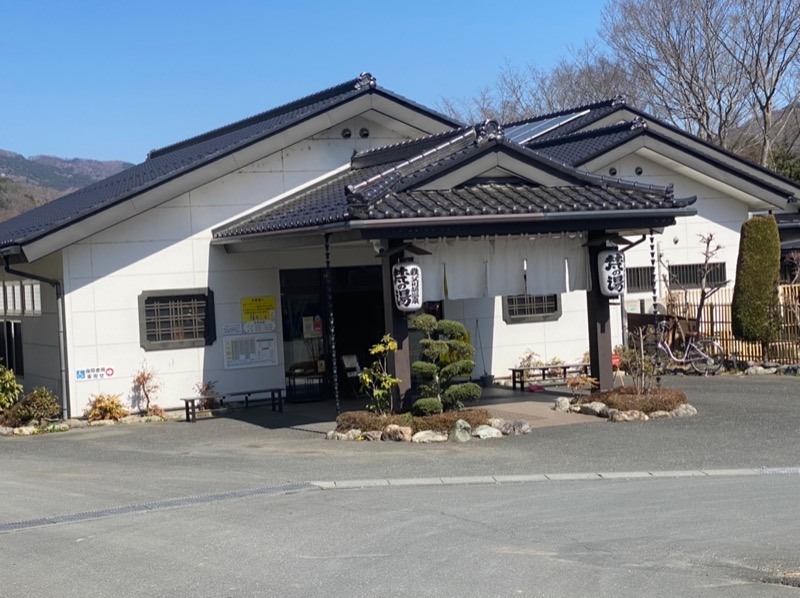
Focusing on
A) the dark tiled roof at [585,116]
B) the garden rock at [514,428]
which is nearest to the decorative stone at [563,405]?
the garden rock at [514,428]

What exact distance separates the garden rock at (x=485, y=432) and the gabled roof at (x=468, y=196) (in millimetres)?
2993

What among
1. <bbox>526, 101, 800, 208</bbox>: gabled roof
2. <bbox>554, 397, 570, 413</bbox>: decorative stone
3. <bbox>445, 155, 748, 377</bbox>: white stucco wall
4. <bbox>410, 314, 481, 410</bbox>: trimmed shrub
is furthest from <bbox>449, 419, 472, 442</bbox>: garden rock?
<bbox>526, 101, 800, 208</bbox>: gabled roof

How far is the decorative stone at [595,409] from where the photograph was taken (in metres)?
16.3

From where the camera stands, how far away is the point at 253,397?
19.4 m

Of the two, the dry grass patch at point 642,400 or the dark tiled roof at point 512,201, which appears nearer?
the dark tiled roof at point 512,201

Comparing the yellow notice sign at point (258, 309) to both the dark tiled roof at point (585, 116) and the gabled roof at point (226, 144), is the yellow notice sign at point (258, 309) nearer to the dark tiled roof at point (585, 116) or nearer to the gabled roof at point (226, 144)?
the gabled roof at point (226, 144)

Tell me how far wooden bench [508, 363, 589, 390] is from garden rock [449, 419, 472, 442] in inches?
216

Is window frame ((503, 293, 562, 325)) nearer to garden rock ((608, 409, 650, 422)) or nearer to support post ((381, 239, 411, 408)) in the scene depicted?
garden rock ((608, 409, 650, 422))

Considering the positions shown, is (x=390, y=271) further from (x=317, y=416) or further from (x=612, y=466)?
(x=612, y=466)

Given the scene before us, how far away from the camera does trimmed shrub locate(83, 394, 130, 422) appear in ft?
58.7

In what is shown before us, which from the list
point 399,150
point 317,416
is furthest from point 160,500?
point 399,150

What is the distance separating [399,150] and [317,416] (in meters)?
4.95

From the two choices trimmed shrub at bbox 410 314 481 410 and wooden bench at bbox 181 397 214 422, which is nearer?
trimmed shrub at bbox 410 314 481 410

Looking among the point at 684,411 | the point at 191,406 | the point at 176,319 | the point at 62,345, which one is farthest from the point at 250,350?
the point at 684,411
